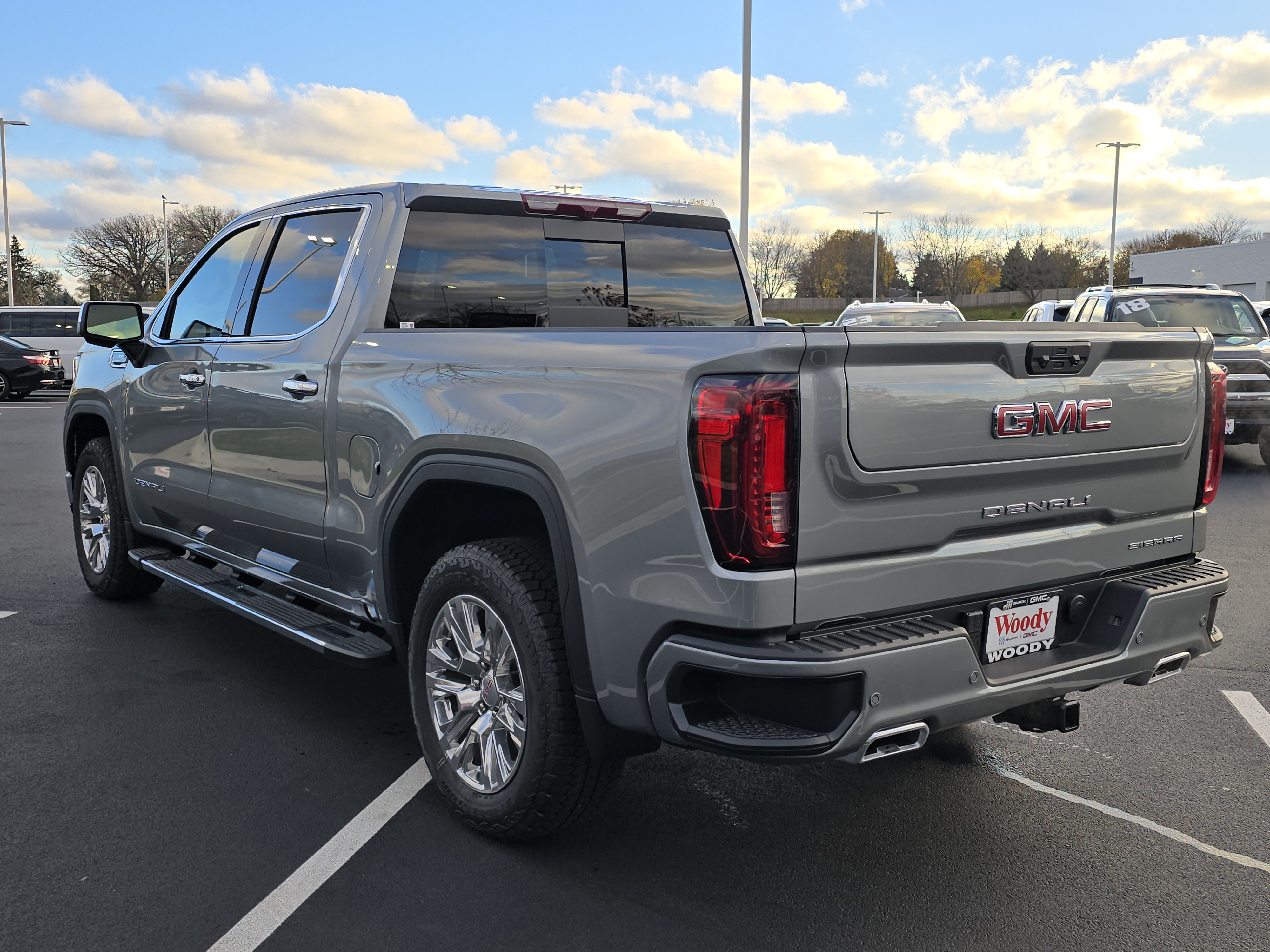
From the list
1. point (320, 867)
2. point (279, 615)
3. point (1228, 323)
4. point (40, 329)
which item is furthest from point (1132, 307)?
point (40, 329)

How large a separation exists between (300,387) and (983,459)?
98.2 inches

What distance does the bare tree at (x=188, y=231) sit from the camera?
71062mm

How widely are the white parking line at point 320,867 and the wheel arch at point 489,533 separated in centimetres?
45

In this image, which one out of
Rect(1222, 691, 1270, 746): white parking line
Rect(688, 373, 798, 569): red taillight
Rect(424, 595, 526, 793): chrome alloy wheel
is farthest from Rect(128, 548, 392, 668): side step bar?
Rect(1222, 691, 1270, 746): white parking line

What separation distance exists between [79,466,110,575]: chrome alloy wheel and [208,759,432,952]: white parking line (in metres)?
3.17

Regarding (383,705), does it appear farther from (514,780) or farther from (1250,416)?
(1250,416)

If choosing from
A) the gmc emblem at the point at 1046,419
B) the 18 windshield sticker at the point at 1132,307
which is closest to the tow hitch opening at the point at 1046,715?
the gmc emblem at the point at 1046,419

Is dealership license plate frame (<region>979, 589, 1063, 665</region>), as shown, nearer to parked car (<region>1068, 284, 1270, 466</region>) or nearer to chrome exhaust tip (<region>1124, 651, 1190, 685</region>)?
chrome exhaust tip (<region>1124, 651, 1190, 685</region>)

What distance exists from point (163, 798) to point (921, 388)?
9.07 ft

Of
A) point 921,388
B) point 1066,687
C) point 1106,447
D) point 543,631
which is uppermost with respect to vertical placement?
point 921,388

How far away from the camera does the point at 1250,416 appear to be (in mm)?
11914

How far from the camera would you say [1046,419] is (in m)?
2.90

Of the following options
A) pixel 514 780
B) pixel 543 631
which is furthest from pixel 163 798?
pixel 543 631

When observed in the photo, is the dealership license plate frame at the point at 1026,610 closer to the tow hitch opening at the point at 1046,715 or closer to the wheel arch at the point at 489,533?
the tow hitch opening at the point at 1046,715
